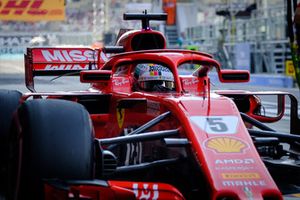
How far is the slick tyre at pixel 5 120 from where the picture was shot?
210 inches

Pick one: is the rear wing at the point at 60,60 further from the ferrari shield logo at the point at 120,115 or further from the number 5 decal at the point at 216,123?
the number 5 decal at the point at 216,123

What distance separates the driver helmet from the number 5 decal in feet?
4.83

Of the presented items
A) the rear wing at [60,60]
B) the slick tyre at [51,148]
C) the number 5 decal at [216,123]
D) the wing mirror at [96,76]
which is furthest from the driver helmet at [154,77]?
the rear wing at [60,60]

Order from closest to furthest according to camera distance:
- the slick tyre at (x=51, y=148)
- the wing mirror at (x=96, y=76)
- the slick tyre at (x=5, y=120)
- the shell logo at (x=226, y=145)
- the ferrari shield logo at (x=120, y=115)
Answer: the slick tyre at (x=51, y=148) → the shell logo at (x=226, y=145) → the slick tyre at (x=5, y=120) → the ferrari shield logo at (x=120, y=115) → the wing mirror at (x=96, y=76)

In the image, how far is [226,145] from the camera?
4559mm

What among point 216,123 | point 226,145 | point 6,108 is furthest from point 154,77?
point 226,145

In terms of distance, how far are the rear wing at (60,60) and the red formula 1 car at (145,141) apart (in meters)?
2.68

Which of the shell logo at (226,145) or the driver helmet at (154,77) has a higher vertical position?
the driver helmet at (154,77)

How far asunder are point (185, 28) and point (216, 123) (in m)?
38.8

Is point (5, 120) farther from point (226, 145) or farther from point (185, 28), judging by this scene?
point (185, 28)

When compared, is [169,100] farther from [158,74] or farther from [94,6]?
[94,6]

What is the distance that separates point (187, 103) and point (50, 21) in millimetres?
40784

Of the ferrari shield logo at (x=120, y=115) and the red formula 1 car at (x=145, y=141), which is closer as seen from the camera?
the red formula 1 car at (x=145, y=141)

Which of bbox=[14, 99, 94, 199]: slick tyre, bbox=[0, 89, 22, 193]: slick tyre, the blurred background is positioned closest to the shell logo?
bbox=[14, 99, 94, 199]: slick tyre
